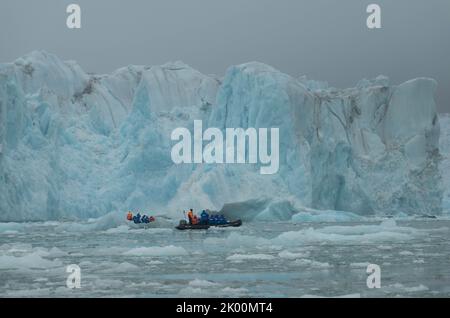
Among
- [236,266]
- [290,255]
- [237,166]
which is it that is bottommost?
[290,255]

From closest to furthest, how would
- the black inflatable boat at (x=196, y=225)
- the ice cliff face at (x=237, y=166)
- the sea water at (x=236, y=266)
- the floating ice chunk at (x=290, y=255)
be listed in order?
the sea water at (x=236, y=266)
the floating ice chunk at (x=290, y=255)
the black inflatable boat at (x=196, y=225)
the ice cliff face at (x=237, y=166)

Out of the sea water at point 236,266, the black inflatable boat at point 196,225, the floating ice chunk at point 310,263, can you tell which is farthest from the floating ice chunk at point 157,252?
the black inflatable boat at point 196,225

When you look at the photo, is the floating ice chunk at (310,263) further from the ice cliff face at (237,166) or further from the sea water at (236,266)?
the ice cliff face at (237,166)

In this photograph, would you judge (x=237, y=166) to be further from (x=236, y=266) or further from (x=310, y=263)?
(x=236, y=266)

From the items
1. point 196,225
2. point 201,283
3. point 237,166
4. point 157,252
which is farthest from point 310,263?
point 237,166

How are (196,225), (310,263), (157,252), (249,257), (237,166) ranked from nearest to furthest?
(310,263) → (249,257) → (157,252) → (196,225) → (237,166)

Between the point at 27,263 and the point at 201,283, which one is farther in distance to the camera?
the point at 27,263

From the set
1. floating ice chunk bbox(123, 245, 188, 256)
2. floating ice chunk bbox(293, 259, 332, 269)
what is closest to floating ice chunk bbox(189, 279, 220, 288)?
floating ice chunk bbox(293, 259, 332, 269)

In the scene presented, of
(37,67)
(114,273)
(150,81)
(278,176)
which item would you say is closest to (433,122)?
(278,176)

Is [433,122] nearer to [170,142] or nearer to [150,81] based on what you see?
[170,142]
